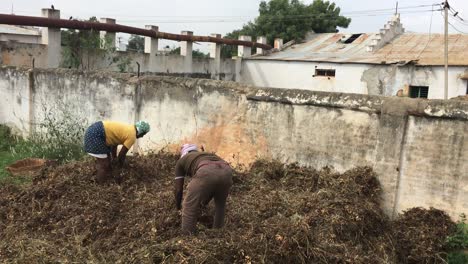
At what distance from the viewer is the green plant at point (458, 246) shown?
208 inches

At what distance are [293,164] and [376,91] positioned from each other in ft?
47.4

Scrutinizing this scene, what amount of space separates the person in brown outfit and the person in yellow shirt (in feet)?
6.66

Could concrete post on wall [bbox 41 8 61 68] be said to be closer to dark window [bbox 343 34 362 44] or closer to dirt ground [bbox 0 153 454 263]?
dirt ground [bbox 0 153 454 263]

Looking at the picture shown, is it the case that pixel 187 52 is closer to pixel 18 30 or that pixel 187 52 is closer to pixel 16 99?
pixel 16 99

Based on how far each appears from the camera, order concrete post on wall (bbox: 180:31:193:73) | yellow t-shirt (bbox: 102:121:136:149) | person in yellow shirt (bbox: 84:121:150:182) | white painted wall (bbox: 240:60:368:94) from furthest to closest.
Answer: white painted wall (bbox: 240:60:368:94)
concrete post on wall (bbox: 180:31:193:73)
yellow t-shirt (bbox: 102:121:136:149)
person in yellow shirt (bbox: 84:121:150:182)

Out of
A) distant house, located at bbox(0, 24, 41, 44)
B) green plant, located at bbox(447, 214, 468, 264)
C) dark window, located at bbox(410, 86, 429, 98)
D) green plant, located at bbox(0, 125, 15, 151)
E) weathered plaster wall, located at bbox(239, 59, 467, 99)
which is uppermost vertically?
distant house, located at bbox(0, 24, 41, 44)

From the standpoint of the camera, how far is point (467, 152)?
542cm

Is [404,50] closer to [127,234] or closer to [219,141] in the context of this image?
[219,141]

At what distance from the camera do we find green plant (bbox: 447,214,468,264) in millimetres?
5285

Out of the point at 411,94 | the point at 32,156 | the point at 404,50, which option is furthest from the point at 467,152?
the point at 404,50

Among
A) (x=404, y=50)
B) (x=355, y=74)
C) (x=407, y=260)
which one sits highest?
(x=404, y=50)

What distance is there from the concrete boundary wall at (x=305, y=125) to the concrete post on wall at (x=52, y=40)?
4472 mm

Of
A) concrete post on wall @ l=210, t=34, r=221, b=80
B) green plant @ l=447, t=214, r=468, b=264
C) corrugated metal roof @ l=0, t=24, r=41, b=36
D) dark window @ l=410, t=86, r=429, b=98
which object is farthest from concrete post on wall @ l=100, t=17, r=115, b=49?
corrugated metal roof @ l=0, t=24, r=41, b=36

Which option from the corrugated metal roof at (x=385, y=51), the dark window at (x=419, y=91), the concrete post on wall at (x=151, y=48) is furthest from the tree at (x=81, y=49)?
the dark window at (x=419, y=91)
